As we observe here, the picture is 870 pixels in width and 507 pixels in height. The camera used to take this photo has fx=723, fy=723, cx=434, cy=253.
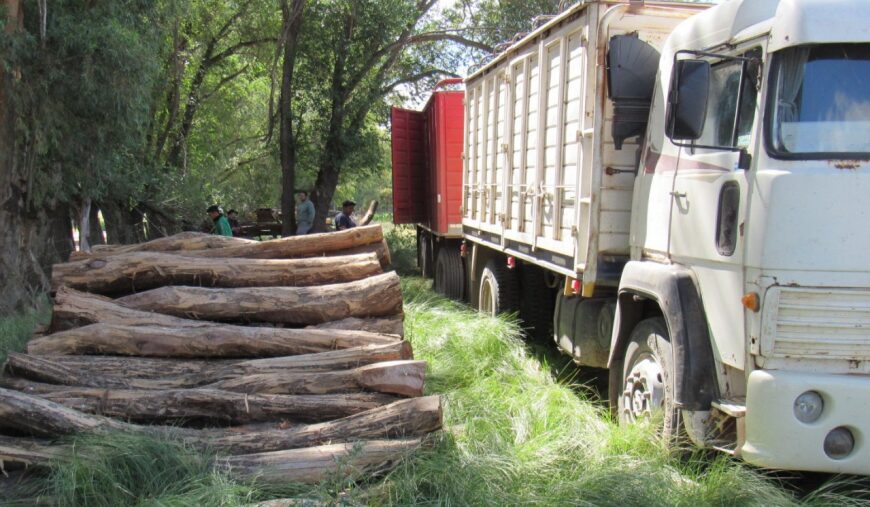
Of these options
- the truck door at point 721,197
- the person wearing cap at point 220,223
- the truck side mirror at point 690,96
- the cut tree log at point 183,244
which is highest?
the truck side mirror at point 690,96

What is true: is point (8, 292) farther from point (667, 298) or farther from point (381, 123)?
point (381, 123)

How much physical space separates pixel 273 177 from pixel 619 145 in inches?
1019

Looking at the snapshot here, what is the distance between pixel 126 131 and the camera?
9773 mm

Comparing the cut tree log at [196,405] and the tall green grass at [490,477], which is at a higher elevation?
the cut tree log at [196,405]

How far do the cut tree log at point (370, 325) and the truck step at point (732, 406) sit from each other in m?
2.27

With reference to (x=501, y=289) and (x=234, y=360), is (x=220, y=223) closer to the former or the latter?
(x=501, y=289)

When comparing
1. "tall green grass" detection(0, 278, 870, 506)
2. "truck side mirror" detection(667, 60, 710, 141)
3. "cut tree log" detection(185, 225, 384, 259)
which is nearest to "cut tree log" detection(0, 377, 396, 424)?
"tall green grass" detection(0, 278, 870, 506)

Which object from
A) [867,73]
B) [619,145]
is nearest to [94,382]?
[619,145]

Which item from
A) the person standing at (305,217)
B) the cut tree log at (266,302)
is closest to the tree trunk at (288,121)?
the person standing at (305,217)

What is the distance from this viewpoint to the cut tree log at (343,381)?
14.3 feet

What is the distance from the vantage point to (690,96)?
378cm

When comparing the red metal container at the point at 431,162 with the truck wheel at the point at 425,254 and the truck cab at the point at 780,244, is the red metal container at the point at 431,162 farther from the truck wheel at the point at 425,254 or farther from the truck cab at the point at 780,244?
the truck cab at the point at 780,244

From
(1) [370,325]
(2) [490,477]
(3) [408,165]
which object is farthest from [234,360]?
(3) [408,165]

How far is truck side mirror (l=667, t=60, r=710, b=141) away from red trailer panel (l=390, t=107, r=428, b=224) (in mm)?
9323
